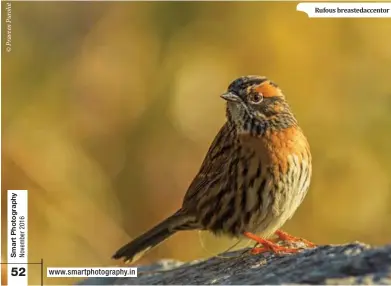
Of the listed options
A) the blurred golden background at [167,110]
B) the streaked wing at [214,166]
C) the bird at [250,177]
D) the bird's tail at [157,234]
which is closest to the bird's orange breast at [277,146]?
the bird at [250,177]

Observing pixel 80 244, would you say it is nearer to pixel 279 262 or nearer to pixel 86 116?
pixel 86 116

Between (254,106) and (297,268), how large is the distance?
0.93 m

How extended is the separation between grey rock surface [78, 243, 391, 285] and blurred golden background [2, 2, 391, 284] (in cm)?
97

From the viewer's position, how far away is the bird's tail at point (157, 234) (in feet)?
14.0

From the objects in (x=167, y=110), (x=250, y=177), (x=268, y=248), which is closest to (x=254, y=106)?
(x=250, y=177)

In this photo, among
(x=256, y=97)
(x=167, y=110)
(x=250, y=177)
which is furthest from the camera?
(x=167, y=110)

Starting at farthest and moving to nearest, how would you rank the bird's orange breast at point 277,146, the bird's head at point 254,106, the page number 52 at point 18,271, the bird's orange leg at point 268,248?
1. the page number 52 at point 18,271
2. the bird's head at point 254,106
3. the bird's orange breast at point 277,146
4. the bird's orange leg at point 268,248

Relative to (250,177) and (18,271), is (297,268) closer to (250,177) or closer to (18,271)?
(250,177)

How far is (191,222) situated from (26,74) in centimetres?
139

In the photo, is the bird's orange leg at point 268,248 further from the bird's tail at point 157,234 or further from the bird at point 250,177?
the bird's tail at point 157,234

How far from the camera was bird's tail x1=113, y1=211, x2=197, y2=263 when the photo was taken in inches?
168

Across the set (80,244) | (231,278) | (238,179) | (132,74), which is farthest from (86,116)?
(231,278)

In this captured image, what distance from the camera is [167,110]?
5289 mm

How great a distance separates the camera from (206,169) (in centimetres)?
425
